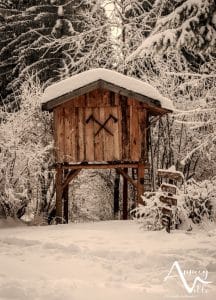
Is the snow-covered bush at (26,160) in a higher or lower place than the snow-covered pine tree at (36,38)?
lower

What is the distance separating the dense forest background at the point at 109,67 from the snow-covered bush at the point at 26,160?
34mm

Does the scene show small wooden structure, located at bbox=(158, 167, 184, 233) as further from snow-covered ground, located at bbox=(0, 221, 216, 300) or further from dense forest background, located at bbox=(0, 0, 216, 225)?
dense forest background, located at bbox=(0, 0, 216, 225)

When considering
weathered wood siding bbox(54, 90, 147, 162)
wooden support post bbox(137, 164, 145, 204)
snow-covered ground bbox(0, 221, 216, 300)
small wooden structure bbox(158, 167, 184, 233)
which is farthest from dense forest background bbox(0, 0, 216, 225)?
snow-covered ground bbox(0, 221, 216, 300)

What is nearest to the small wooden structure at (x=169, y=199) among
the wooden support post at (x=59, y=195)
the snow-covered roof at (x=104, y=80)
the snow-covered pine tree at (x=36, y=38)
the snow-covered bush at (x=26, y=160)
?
the snow-covered roof at (x=104, y=80)

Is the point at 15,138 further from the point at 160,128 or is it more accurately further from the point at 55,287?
the point at 55,287

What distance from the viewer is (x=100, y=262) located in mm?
8859

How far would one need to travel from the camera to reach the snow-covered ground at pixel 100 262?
6801mm

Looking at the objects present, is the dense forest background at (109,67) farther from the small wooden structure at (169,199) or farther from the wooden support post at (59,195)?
the small wooden structure at (169,199)

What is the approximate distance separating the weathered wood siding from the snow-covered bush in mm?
725

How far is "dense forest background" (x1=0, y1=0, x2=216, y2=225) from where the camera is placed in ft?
37.9

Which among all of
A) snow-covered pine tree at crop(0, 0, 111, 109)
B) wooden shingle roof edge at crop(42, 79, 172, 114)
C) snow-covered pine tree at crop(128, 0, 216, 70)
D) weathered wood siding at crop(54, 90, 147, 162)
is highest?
snow-covered pine tree at crop(0, 0, 111, 109)

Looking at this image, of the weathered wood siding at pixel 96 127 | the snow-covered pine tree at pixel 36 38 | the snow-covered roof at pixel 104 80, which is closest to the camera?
the snow-covered roof at pixel 104 80

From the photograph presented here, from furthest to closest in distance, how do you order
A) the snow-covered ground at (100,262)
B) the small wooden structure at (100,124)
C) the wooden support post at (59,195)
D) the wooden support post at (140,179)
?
1. the wooden support post at (140,179)
2. the wooden support post at (59,195)
3. the small wooden structure at (100,124)
4. the snow-covered ground at (100,262)

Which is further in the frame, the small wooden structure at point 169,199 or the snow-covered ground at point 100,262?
the small wooden structure at point 169,199
